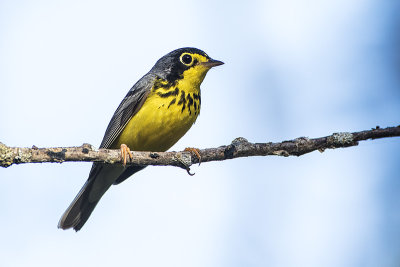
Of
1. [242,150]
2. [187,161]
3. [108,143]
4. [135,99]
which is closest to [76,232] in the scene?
[108,143]

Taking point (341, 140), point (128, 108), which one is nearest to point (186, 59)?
point (128, 108)

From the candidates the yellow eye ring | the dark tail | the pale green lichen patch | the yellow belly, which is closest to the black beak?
the yellow eye ring

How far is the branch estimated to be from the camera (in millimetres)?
4695

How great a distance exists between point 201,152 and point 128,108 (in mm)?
1970

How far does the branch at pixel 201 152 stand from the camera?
4.70m

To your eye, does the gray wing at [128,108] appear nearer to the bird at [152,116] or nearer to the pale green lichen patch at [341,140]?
the bird at [152,116]

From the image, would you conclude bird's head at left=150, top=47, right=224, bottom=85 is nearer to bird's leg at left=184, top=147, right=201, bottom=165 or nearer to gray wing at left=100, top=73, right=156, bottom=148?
gray wing at left=100, top=73, right=156, bottom=148

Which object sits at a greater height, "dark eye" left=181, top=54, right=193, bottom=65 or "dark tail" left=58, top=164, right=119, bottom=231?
"dark eye" left=181, top=54, right=193, bottom=65

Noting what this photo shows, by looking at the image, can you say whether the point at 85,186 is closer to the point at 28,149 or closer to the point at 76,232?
the point at 76,232

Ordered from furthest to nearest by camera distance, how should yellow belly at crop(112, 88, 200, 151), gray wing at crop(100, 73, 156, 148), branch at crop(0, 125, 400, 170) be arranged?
1. gray wing at crop(100, 73, 156, 148)
2. yellow belly at crop(112, 88, 200, 151)
3. branch at crop(0, 125, 400, 170)

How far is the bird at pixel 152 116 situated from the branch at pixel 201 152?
1053mm

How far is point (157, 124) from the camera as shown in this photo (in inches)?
266

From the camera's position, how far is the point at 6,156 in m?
4.68

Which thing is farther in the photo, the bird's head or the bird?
the bird's head
